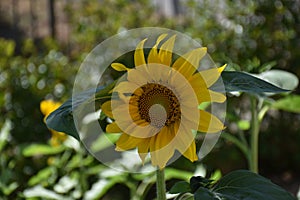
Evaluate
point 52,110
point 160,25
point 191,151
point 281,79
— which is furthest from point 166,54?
point 160,25

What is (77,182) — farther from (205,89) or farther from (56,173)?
(205,89)

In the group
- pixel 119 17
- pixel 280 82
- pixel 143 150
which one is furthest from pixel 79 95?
pixel 119 17

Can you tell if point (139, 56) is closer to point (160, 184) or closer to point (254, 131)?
point (160, 184)

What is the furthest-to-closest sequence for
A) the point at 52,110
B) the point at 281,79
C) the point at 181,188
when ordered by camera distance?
the point at 52,110
the point at 281,79
the point at 181,188

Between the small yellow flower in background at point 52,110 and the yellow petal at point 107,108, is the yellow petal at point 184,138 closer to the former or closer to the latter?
the yellow petal at point 107,108

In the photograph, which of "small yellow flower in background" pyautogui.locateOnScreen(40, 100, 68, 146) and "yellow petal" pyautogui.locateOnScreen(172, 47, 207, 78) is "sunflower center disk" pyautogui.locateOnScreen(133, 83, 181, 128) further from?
"small yellow flower in background" pyautogui.locateOnScreen(40, 100, 68, 146)

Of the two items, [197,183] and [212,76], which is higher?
[212,76]

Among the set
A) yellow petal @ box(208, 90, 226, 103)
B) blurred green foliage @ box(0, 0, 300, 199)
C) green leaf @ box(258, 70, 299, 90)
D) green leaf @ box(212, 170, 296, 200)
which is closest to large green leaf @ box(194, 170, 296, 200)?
green leaf @ box(212, 170, 296, 200)
